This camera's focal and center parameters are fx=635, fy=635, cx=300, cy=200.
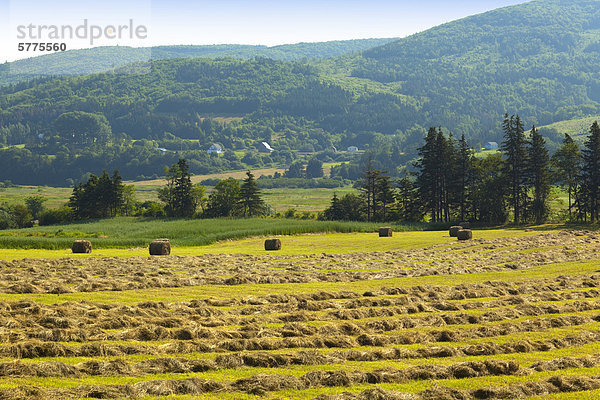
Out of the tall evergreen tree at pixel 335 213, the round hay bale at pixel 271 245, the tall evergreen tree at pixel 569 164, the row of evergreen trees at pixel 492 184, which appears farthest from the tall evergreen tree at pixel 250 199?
the round hay bale at pixel 271 245

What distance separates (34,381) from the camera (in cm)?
1395

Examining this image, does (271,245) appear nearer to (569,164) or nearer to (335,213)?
(335,213)

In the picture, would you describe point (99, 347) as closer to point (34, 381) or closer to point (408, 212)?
point (34, 381)

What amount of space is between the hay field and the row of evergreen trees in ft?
219

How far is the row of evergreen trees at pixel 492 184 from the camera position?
10069cm

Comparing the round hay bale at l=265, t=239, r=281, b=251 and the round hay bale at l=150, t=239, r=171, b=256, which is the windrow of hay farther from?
the round hay bale at l=265, t=239, r=281, b=251

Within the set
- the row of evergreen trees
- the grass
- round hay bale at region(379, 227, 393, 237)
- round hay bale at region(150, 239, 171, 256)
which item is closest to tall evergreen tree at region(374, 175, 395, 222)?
the row of evergreen trees

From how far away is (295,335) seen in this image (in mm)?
19906

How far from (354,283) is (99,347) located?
2038cm

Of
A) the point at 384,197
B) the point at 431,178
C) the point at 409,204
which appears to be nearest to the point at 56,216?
the point at 384,197

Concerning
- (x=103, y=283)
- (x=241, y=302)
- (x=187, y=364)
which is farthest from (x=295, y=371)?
(x=103, y=283)

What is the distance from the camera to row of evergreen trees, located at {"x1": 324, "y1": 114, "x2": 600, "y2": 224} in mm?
100688

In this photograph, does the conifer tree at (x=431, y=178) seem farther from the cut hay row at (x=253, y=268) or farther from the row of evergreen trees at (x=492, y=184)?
the cut hay row at (x=253, y=268)

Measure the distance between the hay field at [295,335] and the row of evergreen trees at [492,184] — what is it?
219ft
